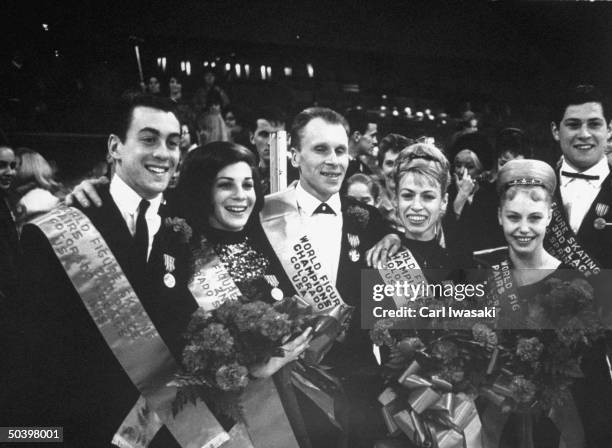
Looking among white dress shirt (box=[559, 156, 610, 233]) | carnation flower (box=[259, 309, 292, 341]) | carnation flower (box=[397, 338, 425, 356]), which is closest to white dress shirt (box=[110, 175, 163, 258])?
carnation flower (box=[259, 309, 292, 341])

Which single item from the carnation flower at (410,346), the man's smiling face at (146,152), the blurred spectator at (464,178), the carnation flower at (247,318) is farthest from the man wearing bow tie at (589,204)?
the man's smiling face at (146,152)

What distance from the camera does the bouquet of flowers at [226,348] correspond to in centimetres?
318

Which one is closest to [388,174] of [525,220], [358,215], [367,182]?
[367,182]

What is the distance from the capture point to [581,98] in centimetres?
348

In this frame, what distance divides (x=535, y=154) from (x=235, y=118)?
128cm

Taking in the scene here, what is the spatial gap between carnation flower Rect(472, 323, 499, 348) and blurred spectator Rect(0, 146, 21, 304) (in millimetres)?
1861

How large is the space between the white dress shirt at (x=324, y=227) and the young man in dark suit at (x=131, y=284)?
0.53 meters

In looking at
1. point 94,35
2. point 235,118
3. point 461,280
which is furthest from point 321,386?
point 94,35

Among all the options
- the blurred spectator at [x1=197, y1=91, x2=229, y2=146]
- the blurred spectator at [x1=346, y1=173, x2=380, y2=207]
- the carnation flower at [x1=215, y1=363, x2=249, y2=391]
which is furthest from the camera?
Answer: the blurred spectator at [x1=346, y1=173, x2=380, y2=207]

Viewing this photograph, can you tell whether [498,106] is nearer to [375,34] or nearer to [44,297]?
[375,34]

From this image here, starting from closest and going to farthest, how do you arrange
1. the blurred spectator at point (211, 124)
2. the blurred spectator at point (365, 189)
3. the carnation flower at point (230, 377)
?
the carnation flower at point (230, 377), the blurred spectator at point (211, 124), the blurred spectator at point (365, 189)

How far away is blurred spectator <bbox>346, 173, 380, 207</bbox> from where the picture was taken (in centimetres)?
339

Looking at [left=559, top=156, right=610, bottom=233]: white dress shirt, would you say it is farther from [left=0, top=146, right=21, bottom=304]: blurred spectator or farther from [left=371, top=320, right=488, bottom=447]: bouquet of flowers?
[left=0, top=146, right=21, bottom=304]: blurred spectator

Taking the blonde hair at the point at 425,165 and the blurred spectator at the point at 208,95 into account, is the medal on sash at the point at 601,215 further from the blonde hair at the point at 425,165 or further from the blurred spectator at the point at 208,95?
→ the blurred spectator at the point at 208,95
